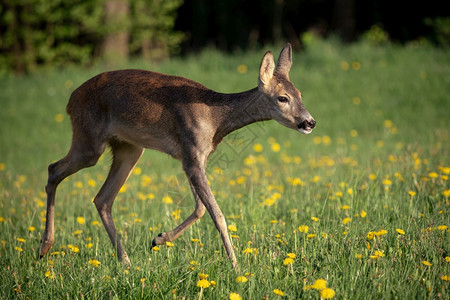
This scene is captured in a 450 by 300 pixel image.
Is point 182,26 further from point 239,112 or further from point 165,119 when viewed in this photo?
point 239,112

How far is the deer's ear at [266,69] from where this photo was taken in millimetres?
4461

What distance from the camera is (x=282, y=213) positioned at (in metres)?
5.41

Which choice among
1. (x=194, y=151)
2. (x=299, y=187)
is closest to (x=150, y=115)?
(x=194, y=151)

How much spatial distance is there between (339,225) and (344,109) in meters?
7.56

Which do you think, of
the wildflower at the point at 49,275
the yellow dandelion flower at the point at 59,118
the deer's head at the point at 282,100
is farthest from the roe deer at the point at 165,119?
the yellow dandelion flower at the point at 59,118

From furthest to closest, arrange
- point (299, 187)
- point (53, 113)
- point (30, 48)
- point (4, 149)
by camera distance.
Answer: point (30, 48)
point (53, 113)
point (4, 149)
point (299, 187)

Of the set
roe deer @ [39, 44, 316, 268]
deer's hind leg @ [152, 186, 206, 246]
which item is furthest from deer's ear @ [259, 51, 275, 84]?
deer's hind leg @ [152, 186, 206, 246]

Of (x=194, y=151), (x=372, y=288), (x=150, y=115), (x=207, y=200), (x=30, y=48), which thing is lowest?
(x=372, y=288)

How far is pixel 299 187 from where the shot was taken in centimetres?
632

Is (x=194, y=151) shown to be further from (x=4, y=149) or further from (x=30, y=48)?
(x=30, y=48)

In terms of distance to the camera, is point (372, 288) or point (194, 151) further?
point (194, 151)

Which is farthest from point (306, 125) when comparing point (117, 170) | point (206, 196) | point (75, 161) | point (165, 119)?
point (75, 161)

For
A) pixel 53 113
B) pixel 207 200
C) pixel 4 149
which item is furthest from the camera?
pixel 53 113

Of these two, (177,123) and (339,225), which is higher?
(177,123)
